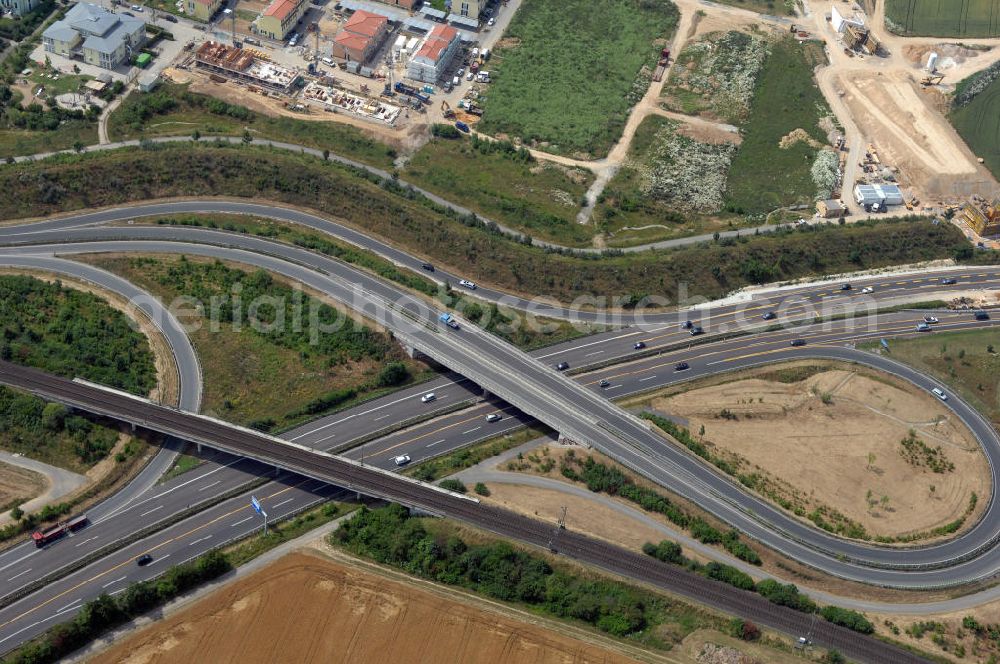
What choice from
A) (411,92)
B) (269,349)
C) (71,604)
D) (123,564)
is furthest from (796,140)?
(71,604)

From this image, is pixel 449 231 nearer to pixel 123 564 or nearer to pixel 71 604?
pixel 123 564

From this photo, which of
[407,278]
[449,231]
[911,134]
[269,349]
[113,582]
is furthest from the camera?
[911,134]

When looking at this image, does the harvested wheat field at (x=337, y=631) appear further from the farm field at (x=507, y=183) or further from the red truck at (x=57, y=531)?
the farm field at (x=507, y=183)

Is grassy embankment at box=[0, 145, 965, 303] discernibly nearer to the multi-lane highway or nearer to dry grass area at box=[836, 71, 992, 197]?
the multi-lane highway

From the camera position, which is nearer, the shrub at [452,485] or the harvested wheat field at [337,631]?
the harvested wheat field at [337,631]

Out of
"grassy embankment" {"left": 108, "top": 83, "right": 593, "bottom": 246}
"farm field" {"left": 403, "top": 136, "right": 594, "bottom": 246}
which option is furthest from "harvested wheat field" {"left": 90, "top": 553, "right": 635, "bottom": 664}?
"grassy embankment" {"left": 108, "top": 83, "right": 593, "bottom": 246}

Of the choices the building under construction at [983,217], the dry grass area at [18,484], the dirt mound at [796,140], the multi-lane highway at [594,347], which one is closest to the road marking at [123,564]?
the multi-lane highway at [594,347]
